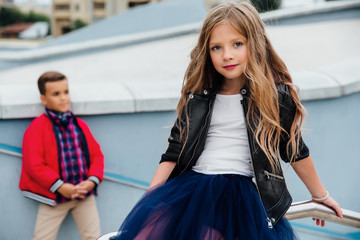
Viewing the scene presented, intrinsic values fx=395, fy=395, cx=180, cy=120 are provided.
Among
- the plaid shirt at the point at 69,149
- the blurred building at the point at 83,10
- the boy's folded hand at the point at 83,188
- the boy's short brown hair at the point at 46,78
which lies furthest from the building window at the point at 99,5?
the boy's folded hand at the point at 83,188

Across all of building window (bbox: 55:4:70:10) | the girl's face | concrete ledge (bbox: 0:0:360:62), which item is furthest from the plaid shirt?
building window (bbox: 55:4:70:10)

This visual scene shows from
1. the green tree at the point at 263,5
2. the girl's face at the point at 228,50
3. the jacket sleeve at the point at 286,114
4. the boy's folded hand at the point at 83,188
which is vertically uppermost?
the green tree at the point at 263,5

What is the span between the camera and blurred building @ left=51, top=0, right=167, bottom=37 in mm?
40094

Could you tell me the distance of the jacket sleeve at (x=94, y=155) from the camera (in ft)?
8.63

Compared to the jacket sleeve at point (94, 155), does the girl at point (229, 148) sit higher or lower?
higher

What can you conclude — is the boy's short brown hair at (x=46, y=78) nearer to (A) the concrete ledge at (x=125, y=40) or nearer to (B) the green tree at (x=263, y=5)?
(B) the green tree at (x=263, y=5)

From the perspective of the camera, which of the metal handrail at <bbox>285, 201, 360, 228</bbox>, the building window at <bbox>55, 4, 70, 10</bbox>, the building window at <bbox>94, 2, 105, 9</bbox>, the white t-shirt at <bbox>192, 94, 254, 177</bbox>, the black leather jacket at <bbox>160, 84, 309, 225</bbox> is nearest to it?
the black leather jacket at <bbox>160, 84, 309, 225</bbox>

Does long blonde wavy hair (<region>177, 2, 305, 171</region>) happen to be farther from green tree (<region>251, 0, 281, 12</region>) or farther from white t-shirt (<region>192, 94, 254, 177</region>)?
green tree (<region>251, 0, 281, 12</region>)

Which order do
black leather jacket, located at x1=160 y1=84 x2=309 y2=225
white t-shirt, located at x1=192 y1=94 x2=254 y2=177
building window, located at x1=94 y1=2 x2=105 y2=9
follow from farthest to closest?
building window, located at x1=94 y1=2 x2=105 y2=9, white t-shirt, located at x1=192 y1=94 x2=254 y2=177, black leather jacket, located at x1=160 y1=84 x2=309 y2=225

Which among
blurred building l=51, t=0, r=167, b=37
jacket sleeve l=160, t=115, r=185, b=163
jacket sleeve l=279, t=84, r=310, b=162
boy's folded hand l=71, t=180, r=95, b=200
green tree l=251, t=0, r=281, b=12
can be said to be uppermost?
blurred building l=51, t=0, r=167, b=37

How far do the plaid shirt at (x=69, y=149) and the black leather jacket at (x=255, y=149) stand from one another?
42.5 inches

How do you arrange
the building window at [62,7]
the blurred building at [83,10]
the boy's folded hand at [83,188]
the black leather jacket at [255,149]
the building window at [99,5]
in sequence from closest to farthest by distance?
the black leather jacket at [255,149] → the boy's folded hand at [83,188] → the blurred building at [83,10] → the building window at [99,5] → the building window at [62,7]

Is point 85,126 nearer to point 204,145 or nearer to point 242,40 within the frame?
point 204,145

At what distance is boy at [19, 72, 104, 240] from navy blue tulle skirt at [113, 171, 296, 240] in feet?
3.72
